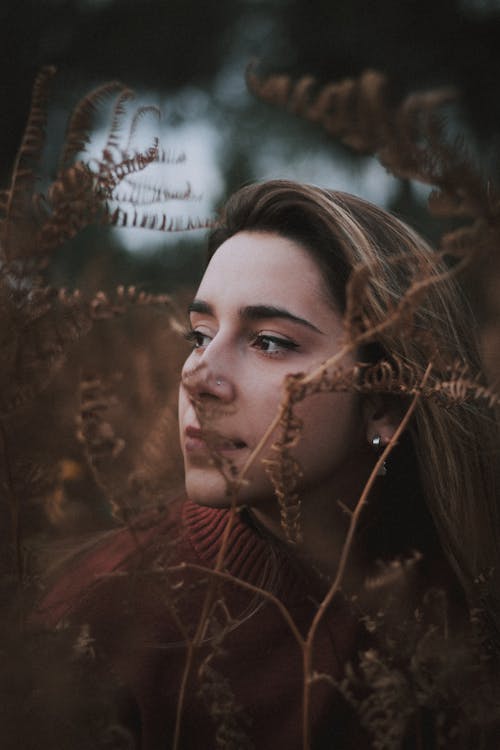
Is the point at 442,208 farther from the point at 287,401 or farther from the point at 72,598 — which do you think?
the point at 72,598

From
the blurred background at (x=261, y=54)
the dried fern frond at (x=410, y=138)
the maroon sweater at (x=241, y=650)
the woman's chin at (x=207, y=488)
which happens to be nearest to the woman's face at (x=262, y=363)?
the woman's chin at (x=207, y=488)

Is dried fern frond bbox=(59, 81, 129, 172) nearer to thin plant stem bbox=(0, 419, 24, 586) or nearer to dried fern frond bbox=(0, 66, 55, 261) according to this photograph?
dried fern frond bbox=(0, 66, 55, 261)

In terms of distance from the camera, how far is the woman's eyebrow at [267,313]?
1341mm

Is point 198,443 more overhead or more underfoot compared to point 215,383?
more underfoot

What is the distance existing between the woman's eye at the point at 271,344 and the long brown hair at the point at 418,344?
0.14 metres

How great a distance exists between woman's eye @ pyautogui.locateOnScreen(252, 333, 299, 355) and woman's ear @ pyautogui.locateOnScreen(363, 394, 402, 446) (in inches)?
7.9

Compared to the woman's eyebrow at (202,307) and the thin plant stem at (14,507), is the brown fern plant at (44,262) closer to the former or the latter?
the thin plant stem at (14,507)

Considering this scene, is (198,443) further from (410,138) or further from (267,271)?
(410,138)

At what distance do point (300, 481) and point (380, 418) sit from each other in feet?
0.77

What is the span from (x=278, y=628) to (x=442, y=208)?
0.92 meters

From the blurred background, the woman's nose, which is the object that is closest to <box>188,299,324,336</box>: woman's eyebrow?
the woman's nose

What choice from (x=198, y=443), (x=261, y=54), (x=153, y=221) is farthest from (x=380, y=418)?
(x=261, y=54)

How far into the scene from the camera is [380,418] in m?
1.46

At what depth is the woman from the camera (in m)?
1.31
